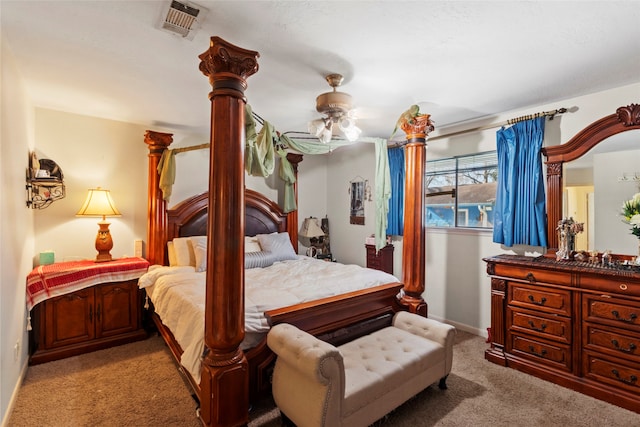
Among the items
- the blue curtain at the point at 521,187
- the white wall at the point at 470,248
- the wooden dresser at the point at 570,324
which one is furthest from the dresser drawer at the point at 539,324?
the blue curtain at the point at 521,187

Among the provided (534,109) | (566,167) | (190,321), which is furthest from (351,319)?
(534,109)

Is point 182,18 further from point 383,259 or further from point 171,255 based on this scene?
point 383,259

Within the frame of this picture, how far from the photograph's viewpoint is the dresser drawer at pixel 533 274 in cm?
242

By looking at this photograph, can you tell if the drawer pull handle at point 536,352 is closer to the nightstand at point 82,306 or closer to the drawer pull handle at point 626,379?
the drawer pull handle at point 626,379

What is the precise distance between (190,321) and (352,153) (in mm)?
3467

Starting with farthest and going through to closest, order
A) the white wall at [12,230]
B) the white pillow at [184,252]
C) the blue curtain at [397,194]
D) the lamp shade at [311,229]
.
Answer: the lamp shade at [311,229]
the blue curtain at [397,194]
the white pillow at [184,252]
the white wall at [12,230]

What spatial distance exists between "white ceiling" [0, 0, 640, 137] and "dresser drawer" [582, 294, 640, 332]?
1.67 metres

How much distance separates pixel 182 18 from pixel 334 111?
121cm

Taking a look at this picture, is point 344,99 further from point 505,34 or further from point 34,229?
point 34,229

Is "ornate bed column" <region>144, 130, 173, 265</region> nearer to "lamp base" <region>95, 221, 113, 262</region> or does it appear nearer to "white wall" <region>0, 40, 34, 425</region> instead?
"lamp base" <region>95, 221, 113, 262</region>

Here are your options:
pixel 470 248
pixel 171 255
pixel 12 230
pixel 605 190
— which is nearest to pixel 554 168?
pixel 605 190

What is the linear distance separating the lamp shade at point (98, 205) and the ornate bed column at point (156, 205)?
37 cm

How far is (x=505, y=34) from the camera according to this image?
1.79 metres

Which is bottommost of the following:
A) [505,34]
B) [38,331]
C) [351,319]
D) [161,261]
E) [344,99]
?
[38,331]
